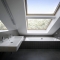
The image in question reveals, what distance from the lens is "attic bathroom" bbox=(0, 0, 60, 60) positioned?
2341 millimetres

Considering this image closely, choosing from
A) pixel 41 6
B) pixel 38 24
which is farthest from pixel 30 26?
pixel 41 6

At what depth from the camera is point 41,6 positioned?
3141 mm

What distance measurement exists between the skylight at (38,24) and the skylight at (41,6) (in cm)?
81

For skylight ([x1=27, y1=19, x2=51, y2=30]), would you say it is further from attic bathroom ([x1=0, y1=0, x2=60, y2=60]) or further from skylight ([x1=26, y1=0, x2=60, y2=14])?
skylight ([x1=26, y1=0, x2=60, y2=14])

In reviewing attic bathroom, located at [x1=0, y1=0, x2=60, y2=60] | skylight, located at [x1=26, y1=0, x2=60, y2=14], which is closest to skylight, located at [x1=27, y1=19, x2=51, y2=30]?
attic bathroom, located at [x1=0, y1=0, x2=60, y2=60]

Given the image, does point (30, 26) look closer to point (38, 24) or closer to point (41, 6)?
point (38, 24)

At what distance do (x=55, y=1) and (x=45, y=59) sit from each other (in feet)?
7.72

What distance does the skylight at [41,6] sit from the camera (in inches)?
114

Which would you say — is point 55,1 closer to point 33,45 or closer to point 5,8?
point 5,8

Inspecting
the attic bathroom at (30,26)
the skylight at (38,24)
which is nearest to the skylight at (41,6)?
the attic bathroom at (30,26)

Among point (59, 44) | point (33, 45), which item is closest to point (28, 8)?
point (33, 45)

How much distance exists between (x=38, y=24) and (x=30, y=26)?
22.4 inches

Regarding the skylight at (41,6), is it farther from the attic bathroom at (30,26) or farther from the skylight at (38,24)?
the skylight at (38,24)

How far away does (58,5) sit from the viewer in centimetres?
304
